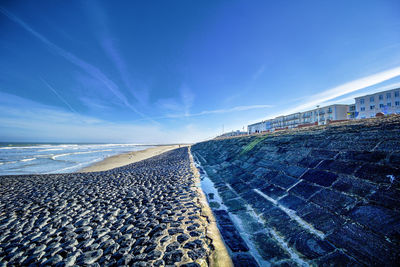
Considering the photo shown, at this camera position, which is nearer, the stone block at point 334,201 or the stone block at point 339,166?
the stone block at point 334,201

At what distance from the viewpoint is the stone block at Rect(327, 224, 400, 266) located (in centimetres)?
196

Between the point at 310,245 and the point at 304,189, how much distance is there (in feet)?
5.23

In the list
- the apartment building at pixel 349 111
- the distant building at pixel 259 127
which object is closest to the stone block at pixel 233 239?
the apartment building at pixel 349 111

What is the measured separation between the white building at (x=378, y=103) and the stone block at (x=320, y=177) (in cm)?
6207

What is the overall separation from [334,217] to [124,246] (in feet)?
14.3

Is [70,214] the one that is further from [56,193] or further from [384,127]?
[384,127]

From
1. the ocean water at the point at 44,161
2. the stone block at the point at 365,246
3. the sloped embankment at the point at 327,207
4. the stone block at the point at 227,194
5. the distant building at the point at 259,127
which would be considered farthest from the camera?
the distant building at the point at 259,127

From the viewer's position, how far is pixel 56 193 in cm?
725

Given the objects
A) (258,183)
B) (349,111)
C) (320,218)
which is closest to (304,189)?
(320,218)

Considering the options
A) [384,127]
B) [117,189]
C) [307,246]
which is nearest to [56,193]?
[117,189]

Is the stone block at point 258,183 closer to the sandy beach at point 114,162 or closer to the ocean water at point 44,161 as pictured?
the sandy beach at point 114,162

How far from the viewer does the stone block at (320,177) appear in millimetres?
3622

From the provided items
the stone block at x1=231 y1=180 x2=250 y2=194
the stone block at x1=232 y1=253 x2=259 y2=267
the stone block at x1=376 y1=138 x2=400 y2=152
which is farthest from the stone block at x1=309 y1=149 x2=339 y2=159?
the stone block at x1=232 y1=253 x2=259 y2=267

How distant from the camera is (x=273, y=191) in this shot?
4.62 metres
